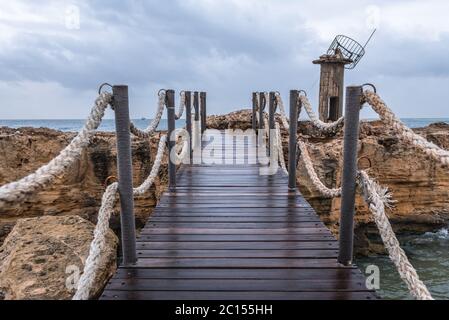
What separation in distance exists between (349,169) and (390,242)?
0.68 meters

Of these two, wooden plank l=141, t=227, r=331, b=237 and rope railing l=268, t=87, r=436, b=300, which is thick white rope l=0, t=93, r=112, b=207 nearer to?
wooden plank l=141, t=227, r=331, b=237

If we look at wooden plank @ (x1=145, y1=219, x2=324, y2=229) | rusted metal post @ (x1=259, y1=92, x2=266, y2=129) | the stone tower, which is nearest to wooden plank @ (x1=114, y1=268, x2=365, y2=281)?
wooden plank @ (x1=145, y1=219, x2=324, y2=229)

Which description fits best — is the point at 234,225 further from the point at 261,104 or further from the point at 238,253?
the point at 261,104

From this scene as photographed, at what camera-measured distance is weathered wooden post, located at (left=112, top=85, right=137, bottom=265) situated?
8.93ft

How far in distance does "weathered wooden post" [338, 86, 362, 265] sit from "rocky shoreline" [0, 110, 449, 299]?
7.72 m

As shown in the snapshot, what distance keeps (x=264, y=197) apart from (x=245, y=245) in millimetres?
1654

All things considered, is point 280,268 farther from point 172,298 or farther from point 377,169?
point 377,169

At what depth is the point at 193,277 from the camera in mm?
2744

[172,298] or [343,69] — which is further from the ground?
[343,69]

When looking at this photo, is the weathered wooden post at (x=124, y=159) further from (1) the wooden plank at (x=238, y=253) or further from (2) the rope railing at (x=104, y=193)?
(1) the wooden plank at (x=238, y=253)

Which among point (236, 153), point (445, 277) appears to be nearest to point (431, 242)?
point (445, 277)

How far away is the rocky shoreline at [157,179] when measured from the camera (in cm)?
1138

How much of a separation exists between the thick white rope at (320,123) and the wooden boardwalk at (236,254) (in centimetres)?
102

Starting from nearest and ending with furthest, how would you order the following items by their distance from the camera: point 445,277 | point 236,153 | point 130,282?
1. point 130,282
2. point 236,153
3. point 445,277
